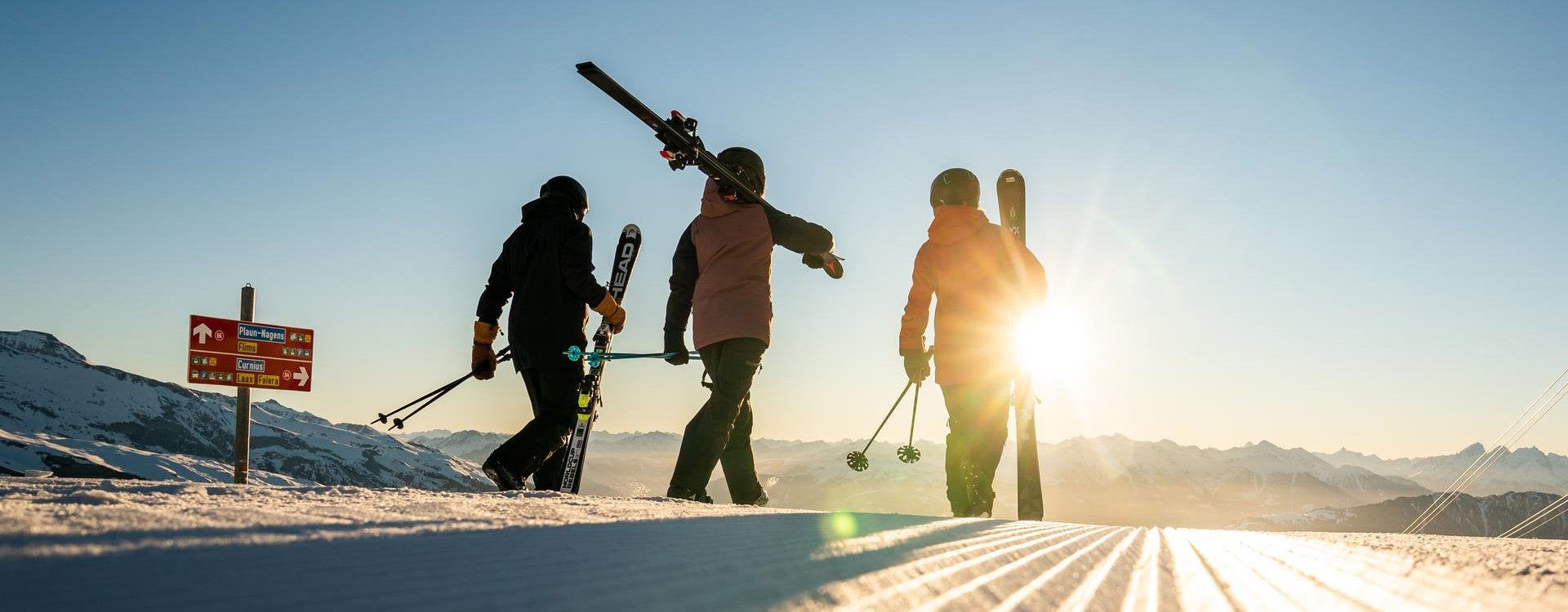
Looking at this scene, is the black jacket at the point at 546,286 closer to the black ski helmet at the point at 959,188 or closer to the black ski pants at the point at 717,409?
the black ski pants at the point at 717,409

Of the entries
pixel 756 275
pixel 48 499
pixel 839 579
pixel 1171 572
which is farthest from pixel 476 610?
pixel 756 275

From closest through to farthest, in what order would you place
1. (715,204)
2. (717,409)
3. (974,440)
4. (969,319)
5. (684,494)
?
(684,494)
(717,409)
(715,204)
(974,440)
(969,319)

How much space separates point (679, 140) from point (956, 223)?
244 cm

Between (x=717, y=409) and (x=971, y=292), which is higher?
(x=971, y=292)

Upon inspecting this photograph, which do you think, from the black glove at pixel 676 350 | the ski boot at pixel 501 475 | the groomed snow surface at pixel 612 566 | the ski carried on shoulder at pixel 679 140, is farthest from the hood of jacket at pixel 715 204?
the groomed snow surface at pixel 612 566

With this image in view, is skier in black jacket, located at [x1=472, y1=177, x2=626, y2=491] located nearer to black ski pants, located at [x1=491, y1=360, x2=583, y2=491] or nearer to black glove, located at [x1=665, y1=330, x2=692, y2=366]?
black ski pants, located at [x1=491, y1=360, x2=583, y2=491]

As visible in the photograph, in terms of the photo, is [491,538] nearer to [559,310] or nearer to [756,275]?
[756,275]

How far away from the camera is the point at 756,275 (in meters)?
5.00

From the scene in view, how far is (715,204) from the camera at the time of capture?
5270 mm

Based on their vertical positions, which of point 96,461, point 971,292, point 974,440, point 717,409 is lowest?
point 96,461

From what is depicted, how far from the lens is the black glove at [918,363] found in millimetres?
6578

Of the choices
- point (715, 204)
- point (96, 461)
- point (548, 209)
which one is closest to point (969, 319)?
point (715, 204)

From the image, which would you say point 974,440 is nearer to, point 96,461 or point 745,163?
point 745,163

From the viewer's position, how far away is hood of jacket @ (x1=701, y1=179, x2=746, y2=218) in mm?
5246
